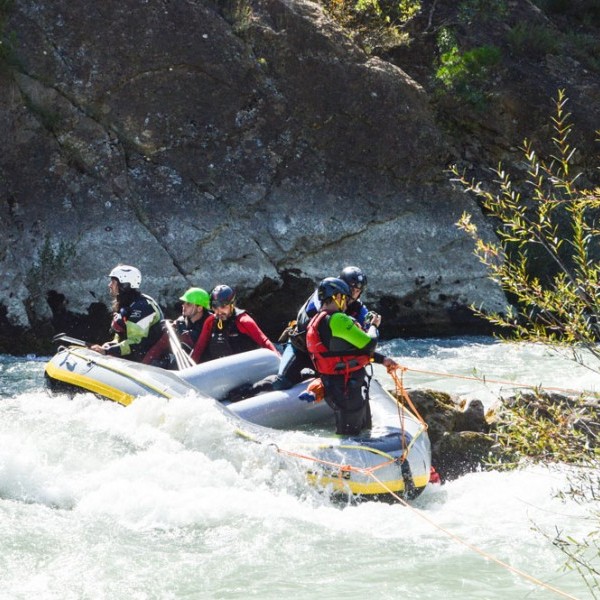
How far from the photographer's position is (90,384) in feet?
27.7

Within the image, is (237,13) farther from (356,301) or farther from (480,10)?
(356,301)

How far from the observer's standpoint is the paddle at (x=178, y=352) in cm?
873

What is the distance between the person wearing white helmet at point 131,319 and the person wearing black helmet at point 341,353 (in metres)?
2.32

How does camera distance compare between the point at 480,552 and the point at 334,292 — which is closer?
the point at 480,552

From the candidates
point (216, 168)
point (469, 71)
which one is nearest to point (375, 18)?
point (469, 71)

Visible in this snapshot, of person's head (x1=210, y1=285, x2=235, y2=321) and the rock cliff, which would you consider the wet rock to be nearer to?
person's head (x1=210, y1=285, x2=235, y2=321)

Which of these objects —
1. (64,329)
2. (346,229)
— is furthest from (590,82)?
(64,329)

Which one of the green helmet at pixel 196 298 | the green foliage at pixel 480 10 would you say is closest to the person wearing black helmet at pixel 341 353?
the green helmet at pixel 196 298

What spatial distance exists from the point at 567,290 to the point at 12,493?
4544 mm

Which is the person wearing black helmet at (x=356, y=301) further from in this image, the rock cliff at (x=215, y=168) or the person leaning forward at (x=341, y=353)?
the rock cliff at (x=215, y=168)

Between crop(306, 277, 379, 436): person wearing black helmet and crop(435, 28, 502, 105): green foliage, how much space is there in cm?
1005

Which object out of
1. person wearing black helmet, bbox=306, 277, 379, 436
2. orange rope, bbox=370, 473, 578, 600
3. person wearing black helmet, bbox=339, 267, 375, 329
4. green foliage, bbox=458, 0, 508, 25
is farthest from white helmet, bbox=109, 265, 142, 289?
green foliage, bbox=458, 0, 508, 25

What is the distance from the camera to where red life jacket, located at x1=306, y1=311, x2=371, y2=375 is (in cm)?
706

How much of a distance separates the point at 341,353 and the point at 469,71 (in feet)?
35.4
